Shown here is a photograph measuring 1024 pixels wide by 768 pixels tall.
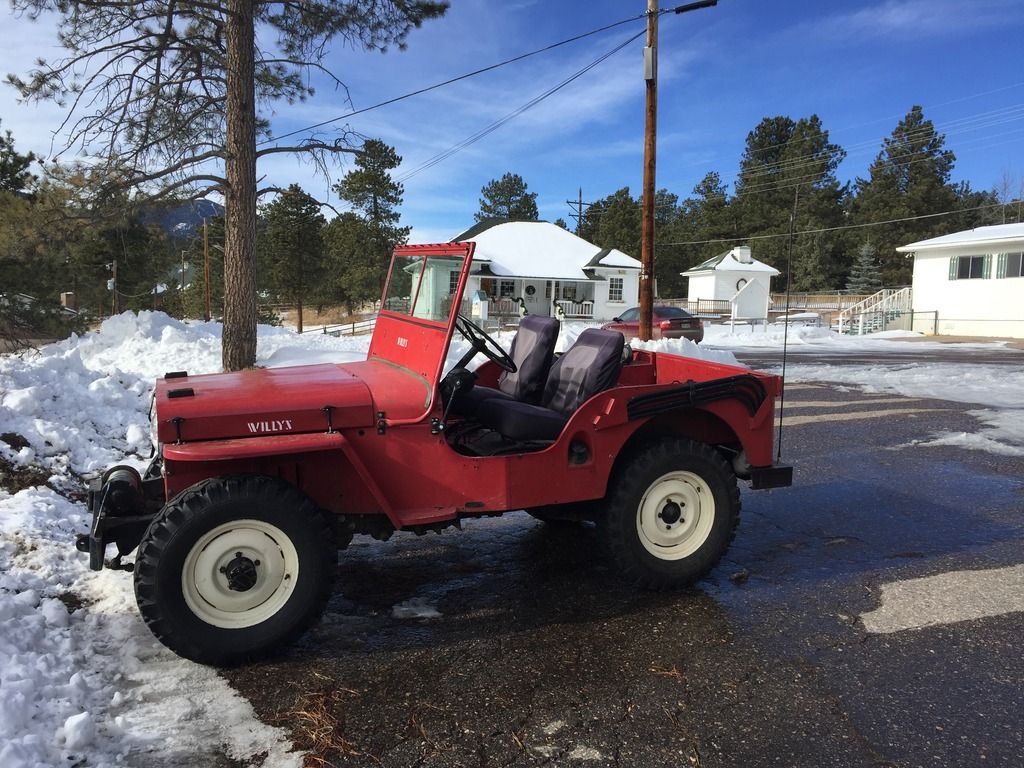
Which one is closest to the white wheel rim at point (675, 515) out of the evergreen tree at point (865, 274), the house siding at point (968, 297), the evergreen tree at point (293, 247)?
the house siding at point (968, 297)

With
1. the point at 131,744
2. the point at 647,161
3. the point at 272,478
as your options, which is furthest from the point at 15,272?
the point at 647,161

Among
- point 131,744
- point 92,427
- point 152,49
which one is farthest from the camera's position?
point 152,49

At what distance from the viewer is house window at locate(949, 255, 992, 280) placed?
28.5 metres

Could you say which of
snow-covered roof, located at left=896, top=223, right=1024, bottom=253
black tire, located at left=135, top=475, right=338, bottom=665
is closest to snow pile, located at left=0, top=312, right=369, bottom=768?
black tire, located at left=135, top=475, right=338, bottom=665

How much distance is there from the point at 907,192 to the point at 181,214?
177 ft

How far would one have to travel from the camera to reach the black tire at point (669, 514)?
3.79 meters

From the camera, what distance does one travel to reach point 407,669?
308cm

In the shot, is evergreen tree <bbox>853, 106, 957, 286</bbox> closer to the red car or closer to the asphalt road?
the red car

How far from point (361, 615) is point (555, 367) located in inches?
76.7

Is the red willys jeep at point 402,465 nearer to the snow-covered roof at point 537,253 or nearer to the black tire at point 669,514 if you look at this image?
the black tire at point 669,514

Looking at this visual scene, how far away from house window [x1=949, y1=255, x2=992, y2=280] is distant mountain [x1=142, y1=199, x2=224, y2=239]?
1145 inches

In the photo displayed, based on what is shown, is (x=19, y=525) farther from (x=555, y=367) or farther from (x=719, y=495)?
(x=719, y=495)

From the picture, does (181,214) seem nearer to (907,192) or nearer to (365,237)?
(365,237)

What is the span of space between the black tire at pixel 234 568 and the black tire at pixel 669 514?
1.54m
